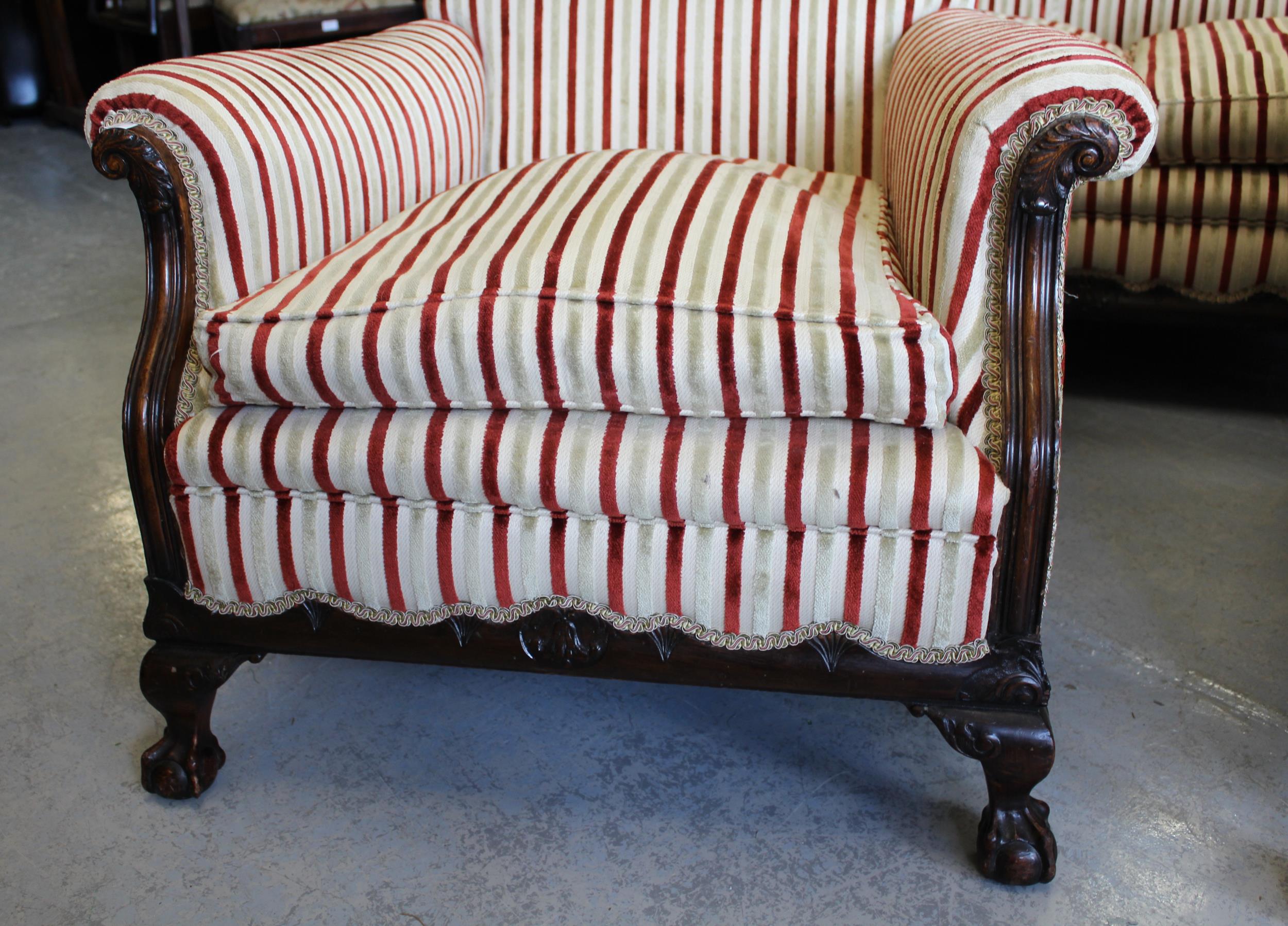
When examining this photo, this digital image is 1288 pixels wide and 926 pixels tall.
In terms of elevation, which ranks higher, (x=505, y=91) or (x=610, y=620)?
(x=505, y=91)

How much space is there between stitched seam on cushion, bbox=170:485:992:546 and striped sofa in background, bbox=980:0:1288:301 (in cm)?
117

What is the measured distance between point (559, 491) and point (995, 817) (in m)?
0.51

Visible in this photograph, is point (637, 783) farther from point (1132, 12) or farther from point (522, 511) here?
point (1132, 12)

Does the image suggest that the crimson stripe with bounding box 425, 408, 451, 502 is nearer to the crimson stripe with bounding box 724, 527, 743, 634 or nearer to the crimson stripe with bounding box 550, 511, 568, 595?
the crimson stripe with bounding box 550, 511, 568, 595

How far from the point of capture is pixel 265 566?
44.9 inches

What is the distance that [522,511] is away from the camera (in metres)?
1.09

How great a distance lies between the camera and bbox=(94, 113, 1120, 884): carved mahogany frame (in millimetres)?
1027

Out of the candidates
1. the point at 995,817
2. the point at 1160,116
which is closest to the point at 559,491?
the point at 995,817


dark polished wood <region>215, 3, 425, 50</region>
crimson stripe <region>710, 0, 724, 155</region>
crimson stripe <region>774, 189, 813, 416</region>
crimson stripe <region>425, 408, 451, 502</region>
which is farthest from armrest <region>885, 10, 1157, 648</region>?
dark polished wood <region>215, 3, 425, 50</region>

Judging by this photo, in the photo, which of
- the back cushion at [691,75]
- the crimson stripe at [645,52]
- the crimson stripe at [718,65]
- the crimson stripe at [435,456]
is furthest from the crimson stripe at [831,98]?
the crimson stripe at [435,456]

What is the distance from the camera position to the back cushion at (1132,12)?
2.18 meters

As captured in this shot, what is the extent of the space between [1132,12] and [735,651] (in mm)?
1745

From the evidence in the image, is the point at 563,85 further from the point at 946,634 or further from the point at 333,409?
the point at 946,634

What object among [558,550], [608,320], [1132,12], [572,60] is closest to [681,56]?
[572,60]
